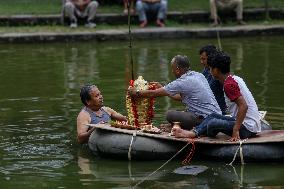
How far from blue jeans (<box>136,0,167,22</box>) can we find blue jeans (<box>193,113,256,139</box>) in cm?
1278

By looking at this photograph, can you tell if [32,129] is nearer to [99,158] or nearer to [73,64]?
[99,158]

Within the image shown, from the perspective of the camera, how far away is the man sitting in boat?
407 inches

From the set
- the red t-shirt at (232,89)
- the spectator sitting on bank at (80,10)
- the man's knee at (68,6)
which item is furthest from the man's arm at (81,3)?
the red t-shirt at (232,89)

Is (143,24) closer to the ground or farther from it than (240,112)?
closer to the ground

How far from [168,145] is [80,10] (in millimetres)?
13238

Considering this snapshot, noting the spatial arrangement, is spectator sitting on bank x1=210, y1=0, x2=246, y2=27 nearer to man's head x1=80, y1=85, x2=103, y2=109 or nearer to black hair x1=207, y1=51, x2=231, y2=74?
man's head x1=80, y1=85, x2=103, y2=109

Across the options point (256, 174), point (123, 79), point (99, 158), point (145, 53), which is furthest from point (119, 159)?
point (145, 53)

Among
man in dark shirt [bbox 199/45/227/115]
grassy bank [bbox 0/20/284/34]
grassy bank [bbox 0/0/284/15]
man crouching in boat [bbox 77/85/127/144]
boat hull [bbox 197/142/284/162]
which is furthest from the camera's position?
grassy bank [bbox 0/0/284/15]

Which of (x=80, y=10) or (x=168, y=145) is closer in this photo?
(x=168, y=145)

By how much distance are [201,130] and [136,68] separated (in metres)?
7.61

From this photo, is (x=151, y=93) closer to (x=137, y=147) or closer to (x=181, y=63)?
(x=181, y=63)

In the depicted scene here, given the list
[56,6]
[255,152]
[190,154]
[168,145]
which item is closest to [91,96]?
[168,145]

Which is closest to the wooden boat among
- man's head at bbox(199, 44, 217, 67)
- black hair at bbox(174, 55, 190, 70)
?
black hair at bbox(174, 55, 190, 70)

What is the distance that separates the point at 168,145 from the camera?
9.90 m
